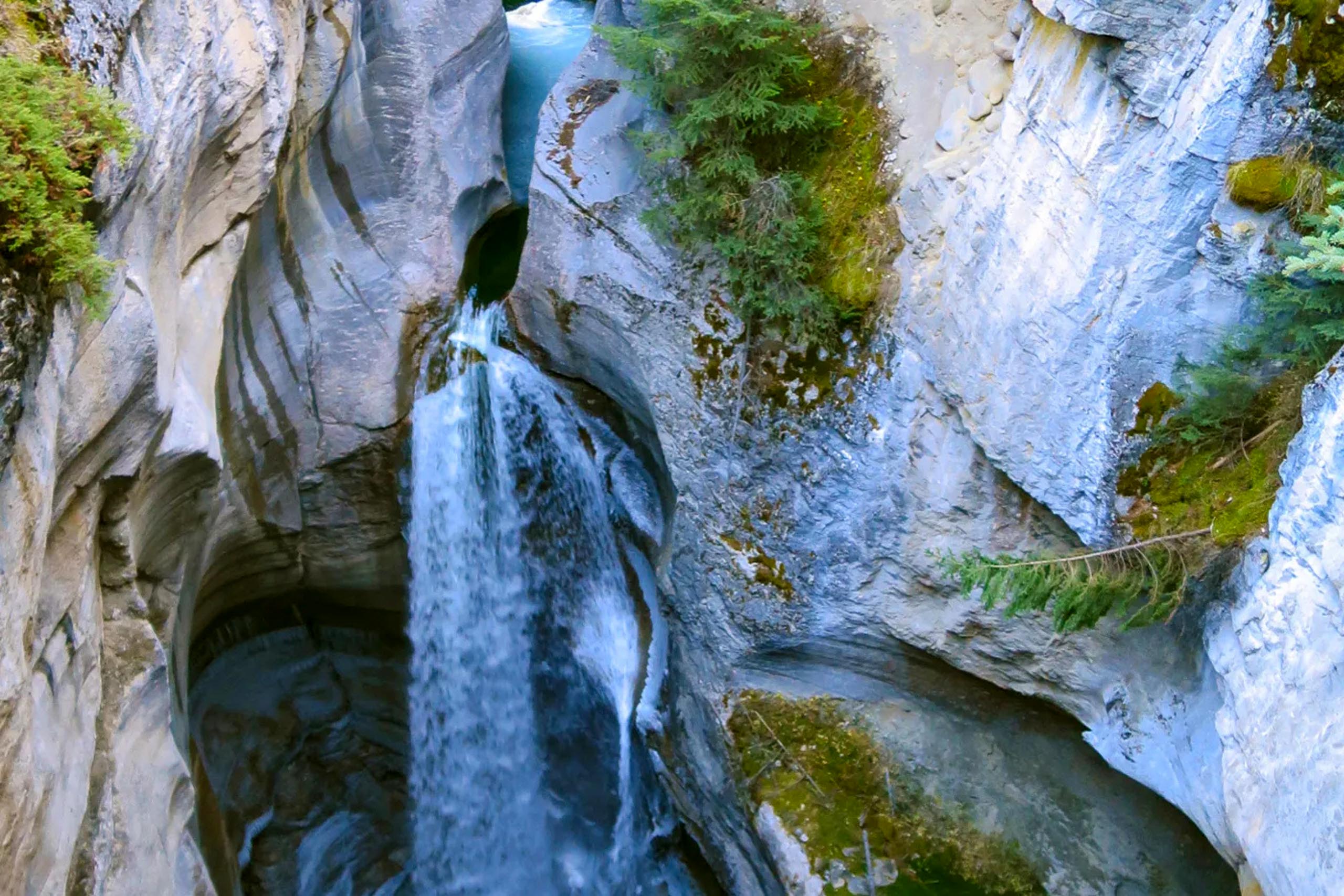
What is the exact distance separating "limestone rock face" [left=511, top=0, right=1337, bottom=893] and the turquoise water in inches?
82.7

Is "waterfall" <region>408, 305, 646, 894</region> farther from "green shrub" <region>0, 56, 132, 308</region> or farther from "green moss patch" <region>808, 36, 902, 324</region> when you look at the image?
"green shrub" <region>0, 56, 132, 308</region>

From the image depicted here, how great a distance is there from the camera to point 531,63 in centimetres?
1293

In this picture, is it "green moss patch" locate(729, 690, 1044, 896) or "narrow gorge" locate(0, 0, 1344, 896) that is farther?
"green moss patch" locate(729, 690, 1044, 896)

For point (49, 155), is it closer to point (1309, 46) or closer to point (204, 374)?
point (204, 374)

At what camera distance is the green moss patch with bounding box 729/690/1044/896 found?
7500 millimetres

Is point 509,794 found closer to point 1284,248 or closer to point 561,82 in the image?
point 561,82

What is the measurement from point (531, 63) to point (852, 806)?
31.2ft

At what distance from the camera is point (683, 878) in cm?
959

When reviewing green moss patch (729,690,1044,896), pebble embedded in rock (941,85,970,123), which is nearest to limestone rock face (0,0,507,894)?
green moss patch (729,690,1044,896)

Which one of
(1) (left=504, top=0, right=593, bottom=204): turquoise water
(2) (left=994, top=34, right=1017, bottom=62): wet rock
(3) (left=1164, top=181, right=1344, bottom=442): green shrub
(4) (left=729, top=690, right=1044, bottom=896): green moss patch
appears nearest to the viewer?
(3) (left=1164, top=181, right=1344, bottom=442): green shrub

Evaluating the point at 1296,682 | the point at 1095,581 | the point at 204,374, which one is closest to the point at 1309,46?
the point at 1095,581

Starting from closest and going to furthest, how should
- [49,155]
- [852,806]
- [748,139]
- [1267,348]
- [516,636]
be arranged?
1. [49,155]
2. [1267,348]
3. [852,806]
4. [748,139]
5. [516,636]

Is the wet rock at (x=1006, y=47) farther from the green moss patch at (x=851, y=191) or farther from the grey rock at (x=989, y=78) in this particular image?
the green moss patch at (x=851, y=191)

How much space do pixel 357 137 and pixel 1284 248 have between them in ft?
27.0
